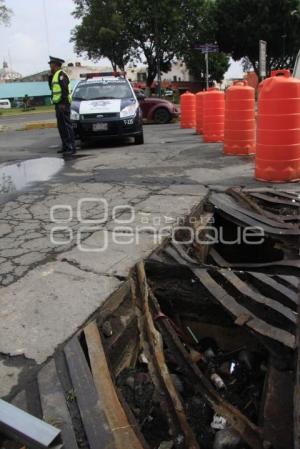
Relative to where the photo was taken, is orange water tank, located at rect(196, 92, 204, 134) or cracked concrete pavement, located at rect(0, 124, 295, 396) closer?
cracked concrete pavement, located at rect(0, 124, 295, 396)

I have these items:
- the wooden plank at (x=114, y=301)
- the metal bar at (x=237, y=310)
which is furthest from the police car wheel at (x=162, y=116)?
the wooden plank at (x=114, y=301)

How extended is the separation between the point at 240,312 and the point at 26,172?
21.2 ft

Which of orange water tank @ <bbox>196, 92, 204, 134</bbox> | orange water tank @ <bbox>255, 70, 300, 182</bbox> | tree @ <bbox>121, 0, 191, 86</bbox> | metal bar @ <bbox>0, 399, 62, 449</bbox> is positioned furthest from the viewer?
tree @ <bbox>121, 0, 191, 86</bbox>

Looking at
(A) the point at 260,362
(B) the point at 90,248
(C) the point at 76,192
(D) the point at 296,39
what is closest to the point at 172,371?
(A) the point at 260,362

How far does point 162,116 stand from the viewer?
62.3 feet

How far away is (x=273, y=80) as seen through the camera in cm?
615

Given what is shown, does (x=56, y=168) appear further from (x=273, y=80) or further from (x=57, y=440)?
(x=57, y=440)

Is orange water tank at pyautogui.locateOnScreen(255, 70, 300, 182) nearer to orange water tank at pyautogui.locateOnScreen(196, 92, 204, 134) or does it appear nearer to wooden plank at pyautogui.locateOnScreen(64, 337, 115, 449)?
wooden plank at pyautogui.locateOnScreen(64, 337, 115, 449)

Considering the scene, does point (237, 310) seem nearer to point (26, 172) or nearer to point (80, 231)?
point (80, 231)

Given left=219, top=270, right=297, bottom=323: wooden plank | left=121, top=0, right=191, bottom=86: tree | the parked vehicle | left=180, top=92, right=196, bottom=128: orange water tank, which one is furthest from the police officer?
the parked vehicle

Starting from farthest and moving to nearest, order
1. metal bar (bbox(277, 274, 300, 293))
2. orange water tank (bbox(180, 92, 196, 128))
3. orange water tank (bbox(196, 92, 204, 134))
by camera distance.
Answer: orange water tank (bbox(180, 92, 196, 128))
orange water tank (bbox(196, 92, 204, 134))
metal bar (bbox(277, 274, 300, 293))

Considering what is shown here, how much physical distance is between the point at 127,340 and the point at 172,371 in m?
0.34

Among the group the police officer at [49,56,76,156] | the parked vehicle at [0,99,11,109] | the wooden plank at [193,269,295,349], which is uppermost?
the parked vehicle at [0,99,11,109]

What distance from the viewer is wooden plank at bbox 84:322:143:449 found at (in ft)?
6.67
